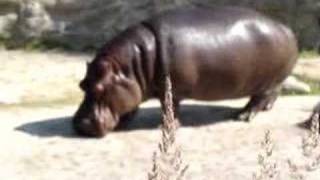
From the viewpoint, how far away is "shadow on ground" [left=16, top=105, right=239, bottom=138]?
625 cm

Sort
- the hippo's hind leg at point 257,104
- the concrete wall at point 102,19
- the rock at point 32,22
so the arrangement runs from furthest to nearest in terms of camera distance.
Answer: the rock at point 32,22, the concrete wall at point 102,19, the hippo's hind leg at point 257,104

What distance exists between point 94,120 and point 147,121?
543 mm

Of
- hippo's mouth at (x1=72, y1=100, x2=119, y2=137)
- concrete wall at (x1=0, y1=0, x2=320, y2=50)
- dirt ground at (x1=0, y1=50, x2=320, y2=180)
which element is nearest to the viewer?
dirt ground at (x1=0, y1=50, x2=320, y2=180)

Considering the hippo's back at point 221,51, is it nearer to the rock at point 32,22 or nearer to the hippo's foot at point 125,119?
the hippo's foot at point 125,119

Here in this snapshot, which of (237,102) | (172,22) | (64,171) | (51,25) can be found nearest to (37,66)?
(51,25)

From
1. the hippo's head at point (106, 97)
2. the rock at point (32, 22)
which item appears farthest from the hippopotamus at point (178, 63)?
the rock at point (32, 22)

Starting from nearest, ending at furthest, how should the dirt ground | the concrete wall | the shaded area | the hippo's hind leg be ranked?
the dirt ground < the shaded area < the hippo's hind leg < the concrete wall

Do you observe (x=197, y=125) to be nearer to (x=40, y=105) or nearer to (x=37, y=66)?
(x=40, y=105)

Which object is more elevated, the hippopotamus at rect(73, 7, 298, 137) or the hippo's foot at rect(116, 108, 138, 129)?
the hippopotamus at rect(73, 7, 298, 137)

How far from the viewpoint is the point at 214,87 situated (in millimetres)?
6172

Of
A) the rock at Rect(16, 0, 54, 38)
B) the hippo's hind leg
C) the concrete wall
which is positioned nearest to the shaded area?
the hippo's hind leg

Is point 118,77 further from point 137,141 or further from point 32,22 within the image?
point 32,22

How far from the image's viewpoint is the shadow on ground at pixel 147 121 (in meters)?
6.25

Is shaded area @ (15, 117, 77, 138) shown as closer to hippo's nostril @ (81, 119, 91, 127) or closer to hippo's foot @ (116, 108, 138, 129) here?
hippo's nostril @ (81, 119, 91, 127)
